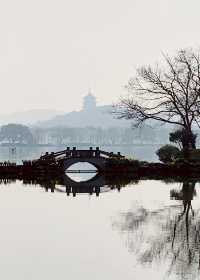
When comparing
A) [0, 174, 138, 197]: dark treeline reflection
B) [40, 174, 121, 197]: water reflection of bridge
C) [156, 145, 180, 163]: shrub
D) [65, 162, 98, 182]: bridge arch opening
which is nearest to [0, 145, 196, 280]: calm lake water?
[40, 174, 121, 197]: water reflection of bridge

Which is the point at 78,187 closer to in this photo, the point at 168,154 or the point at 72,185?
the point at 72,185

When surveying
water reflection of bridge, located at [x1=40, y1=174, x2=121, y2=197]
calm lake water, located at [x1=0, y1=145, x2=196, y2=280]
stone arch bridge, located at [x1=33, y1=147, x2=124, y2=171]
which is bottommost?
calm lake water, located at [x1=0, y1=145, x2=196, y2=280]

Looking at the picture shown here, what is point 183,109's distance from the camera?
73750mm

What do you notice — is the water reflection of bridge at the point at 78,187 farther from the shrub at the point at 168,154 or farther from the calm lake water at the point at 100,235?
the shrub at the point at 168,154

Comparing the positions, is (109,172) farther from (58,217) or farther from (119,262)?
(119,262)

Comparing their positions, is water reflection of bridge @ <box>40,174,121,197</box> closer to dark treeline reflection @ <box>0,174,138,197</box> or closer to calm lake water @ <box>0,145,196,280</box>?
dark treeline reflection @ <box>0,174,138,197</box>

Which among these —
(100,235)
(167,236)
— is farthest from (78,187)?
(167,236)

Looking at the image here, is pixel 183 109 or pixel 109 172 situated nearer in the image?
pixel 109 172

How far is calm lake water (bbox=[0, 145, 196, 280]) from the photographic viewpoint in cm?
2039

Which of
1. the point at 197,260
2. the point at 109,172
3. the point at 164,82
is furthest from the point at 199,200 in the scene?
the point at 164,82

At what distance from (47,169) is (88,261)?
134 ft

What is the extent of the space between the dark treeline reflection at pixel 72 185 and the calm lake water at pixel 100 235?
A: 2013 mm

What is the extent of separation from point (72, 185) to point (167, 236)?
991 inches

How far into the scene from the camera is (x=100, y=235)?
25.9 meters
